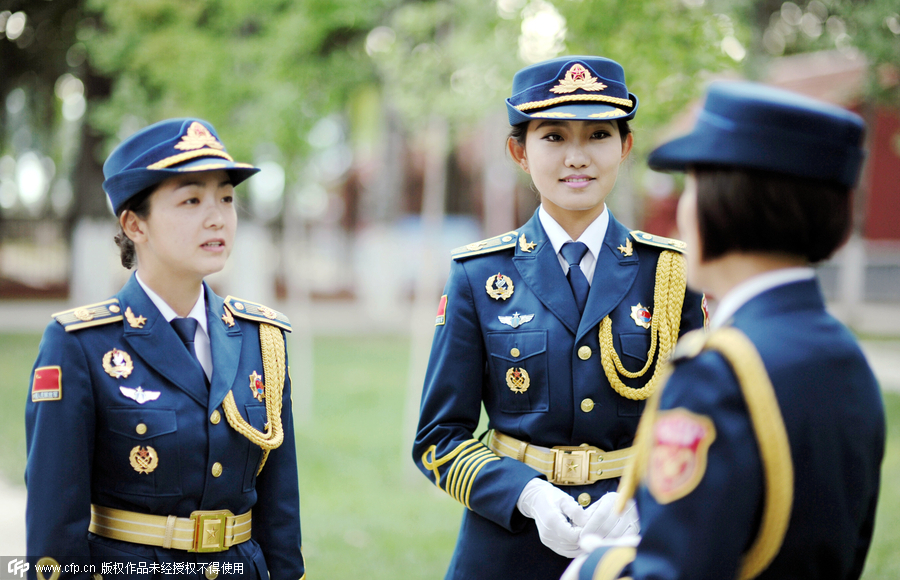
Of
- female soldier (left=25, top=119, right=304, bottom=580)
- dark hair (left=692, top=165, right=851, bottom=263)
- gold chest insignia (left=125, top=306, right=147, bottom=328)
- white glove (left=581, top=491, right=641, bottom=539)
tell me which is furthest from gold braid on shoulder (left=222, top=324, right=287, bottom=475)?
dark hair (left=692, top=165, right=851, bottom=263)

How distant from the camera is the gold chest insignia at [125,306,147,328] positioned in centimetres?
216

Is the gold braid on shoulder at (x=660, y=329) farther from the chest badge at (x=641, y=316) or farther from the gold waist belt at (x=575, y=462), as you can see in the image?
the gold waist belt at (x=575, y=462)

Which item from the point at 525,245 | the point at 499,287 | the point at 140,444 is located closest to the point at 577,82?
the point at 525,245

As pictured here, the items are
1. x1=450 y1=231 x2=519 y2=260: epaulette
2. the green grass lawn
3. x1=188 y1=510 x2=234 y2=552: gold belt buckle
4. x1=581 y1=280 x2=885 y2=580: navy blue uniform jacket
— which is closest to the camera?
x1=581 y1=280 x2=885 y2=580: navy blue uniform jacket

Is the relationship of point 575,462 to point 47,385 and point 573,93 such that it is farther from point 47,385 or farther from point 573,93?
point 47,385

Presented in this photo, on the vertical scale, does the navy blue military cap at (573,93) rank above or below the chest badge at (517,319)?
above

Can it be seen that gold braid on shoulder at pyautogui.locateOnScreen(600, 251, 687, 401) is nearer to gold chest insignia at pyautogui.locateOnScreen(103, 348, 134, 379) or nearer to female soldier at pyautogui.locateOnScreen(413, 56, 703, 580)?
female soldier at pyautogui.locateOnScreen(413, 56, 703, 580)

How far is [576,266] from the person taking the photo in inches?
92.0

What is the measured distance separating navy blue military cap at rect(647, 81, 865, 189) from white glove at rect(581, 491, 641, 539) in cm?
90

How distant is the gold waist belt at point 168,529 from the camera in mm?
2035

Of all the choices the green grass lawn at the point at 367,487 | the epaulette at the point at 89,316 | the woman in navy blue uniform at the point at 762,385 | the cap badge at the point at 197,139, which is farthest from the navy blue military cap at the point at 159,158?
the green grass lawn at the point at 367,487

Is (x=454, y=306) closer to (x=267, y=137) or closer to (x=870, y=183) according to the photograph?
(x=267, y=137)

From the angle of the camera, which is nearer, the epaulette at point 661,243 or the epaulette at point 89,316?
the epaulette at point 89,316

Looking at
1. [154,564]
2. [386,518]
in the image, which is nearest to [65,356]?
[154,564]
